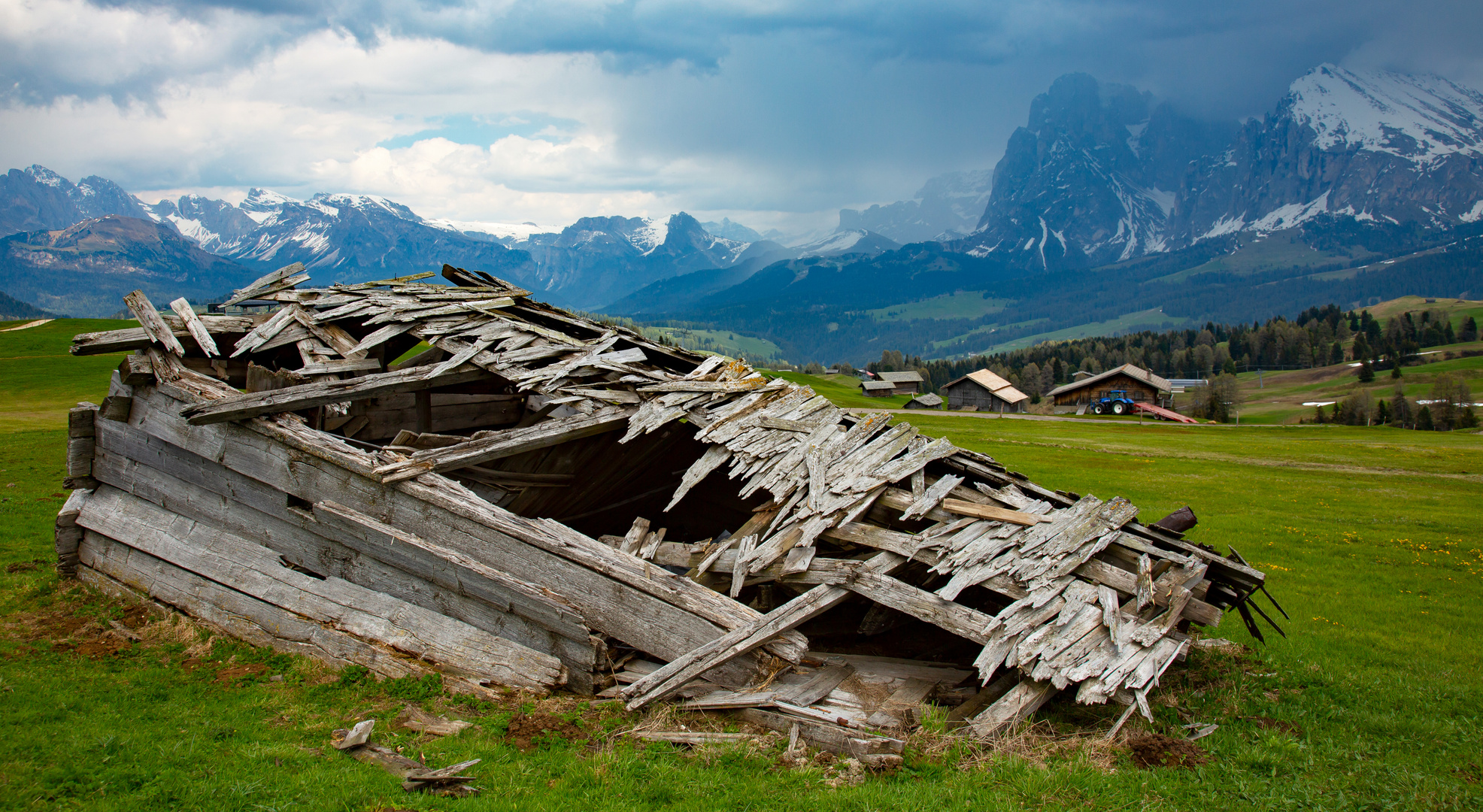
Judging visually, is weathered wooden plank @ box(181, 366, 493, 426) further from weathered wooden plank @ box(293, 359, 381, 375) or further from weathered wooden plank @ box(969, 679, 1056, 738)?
weathered wooden plank @ box(969, 679, 1056, 738)

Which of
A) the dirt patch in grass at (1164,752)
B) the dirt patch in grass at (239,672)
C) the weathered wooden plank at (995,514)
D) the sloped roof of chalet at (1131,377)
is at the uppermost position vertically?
the weathered wooden plank at (995,514)

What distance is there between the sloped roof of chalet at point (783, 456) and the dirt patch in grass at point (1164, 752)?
612 millimetres

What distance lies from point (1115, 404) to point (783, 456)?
106844 mm

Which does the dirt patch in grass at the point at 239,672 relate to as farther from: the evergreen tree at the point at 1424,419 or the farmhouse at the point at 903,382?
the farmhouse at the point at 903,382

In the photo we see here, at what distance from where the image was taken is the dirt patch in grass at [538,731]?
7.17 metres

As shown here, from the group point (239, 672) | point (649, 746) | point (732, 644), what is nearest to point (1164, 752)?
point (732, 644)

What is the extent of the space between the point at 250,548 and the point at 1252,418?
117293 millimetres

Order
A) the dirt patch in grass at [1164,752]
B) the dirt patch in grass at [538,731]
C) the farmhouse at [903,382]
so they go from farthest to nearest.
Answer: the farmhouse at [903,382]
the dirt patch in grass at [538,731]
the dirt patch in grass at [1164,752]

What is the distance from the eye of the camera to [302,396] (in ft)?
31.7

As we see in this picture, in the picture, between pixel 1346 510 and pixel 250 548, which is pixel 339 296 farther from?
pixel 1346 510

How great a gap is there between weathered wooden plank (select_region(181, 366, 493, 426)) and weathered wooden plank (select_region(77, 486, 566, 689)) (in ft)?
5.98

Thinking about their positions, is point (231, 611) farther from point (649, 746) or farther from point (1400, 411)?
point (1400, 411)

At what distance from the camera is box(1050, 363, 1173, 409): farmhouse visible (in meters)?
106

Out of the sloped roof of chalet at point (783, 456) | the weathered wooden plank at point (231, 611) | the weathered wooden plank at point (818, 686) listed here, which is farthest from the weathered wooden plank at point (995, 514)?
the weathered wooden plank at point (231, 611)
